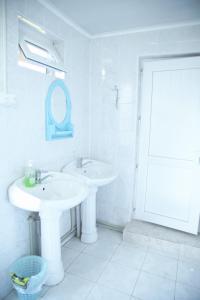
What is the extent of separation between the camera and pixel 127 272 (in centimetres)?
196

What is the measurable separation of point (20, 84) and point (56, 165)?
86cm

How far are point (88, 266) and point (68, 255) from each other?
0.26 metres

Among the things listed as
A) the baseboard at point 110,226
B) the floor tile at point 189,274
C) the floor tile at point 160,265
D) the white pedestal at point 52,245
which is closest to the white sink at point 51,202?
the white pedestal at point 52,245

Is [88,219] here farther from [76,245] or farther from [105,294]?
[105,294]

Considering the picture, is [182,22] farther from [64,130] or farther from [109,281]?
[109,281]

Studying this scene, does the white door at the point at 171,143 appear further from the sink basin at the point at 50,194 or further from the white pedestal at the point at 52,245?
the white pedestal at the point at 52,245

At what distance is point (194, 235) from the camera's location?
7.66 ft

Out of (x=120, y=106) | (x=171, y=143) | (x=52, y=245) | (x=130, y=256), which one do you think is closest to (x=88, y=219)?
(x=130, y=256)

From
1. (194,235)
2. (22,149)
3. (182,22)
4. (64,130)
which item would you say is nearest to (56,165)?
(64,130)

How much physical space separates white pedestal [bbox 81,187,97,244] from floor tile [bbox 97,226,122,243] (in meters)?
0.17

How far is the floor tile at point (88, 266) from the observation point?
191 cm

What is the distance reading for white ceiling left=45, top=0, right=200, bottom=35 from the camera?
174 cm

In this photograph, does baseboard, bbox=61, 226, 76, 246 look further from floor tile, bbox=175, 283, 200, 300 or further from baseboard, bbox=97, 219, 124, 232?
floor tile, bbox=175, 283, 200, 300

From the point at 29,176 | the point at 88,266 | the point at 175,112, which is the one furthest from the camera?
the point at 175,112
